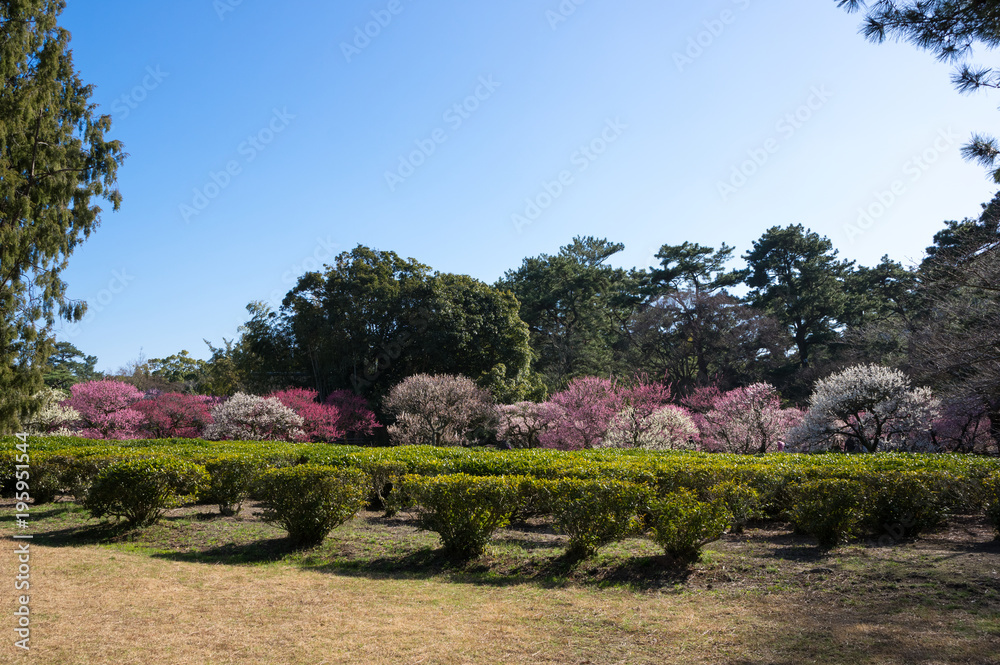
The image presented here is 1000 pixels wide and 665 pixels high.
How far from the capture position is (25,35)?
13.6m

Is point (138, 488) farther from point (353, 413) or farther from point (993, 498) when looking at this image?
point (353, 413)

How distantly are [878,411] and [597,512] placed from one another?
37.1 ft

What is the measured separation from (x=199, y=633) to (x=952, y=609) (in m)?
5.60

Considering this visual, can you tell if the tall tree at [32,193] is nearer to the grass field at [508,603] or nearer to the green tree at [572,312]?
the grass field at [508,603]

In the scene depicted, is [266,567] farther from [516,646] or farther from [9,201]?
[9,201]

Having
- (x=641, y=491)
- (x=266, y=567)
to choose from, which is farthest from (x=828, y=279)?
(x=266, y=567)

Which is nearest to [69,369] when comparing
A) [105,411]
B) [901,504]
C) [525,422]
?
[105,411]

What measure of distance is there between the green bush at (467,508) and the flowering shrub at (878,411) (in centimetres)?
1114

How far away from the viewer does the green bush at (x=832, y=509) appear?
6258 mm

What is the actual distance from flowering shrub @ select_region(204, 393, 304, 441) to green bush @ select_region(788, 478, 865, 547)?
18819 mm

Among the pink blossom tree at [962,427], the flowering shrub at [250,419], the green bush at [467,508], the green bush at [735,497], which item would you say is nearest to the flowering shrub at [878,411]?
the pink blossom tree at [962,427]

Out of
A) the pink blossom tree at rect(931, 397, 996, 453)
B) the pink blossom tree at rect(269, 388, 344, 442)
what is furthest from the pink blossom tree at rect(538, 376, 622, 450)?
the pink blossom tree at rect(269, 388, 344, 442)

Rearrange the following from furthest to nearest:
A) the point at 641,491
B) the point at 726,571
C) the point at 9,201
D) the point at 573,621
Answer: the point at 9,201, the point at 641,491, the point at 726,571, the point at 573,621

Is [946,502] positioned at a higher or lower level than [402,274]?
lower
